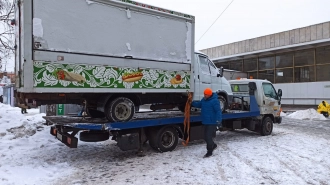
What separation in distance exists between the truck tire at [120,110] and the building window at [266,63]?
21444 mm

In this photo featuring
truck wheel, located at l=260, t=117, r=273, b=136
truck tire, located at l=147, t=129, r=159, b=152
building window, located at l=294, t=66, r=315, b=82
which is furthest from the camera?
building window, located at l=294, t=66, r=315, b=82

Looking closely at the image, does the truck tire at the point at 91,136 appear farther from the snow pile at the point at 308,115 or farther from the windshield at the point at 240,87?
the snow pile at the point at 308,115

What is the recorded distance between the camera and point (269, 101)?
10750 millimetres

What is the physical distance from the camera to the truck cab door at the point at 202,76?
8.20m

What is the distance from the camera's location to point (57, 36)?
5.51 meters

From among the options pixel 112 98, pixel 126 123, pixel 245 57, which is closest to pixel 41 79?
pixel 112 98

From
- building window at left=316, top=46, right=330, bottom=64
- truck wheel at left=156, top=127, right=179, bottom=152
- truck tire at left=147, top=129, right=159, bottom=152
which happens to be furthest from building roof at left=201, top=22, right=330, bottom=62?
truck tire at left=147, top=129, right=159, bottom=152

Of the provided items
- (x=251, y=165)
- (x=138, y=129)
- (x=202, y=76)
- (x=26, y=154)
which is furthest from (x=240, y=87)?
(x=26, y=154)

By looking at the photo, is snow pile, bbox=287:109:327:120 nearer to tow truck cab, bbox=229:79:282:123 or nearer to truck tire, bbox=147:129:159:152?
tow truck cab, bbox=229:79:282:123

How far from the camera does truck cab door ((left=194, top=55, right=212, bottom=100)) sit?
26.9 feet

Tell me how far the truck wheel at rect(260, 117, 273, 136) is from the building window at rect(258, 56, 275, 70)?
1595 centimetres

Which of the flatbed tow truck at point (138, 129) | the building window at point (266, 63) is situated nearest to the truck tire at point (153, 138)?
the flatbed tow truck at point (138, 129)

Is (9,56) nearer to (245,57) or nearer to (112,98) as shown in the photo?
(112,98)

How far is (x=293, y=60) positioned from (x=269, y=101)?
48.7 feet
